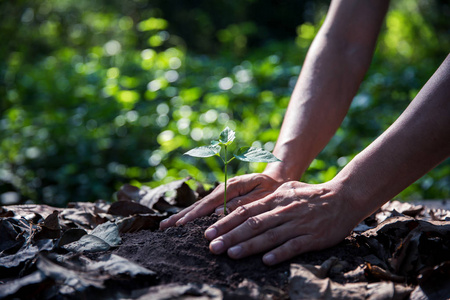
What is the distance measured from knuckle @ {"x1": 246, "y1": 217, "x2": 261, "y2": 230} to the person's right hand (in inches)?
10.7

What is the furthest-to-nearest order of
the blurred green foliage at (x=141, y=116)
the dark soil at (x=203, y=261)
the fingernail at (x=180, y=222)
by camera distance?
the blurred green foliage at (x=141, y=116), the fingernail at (x=180, y=222), the dark soil at (x=203, y=261)

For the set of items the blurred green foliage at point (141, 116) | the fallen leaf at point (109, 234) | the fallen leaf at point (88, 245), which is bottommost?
the blurred green foliage at point (141, 116)

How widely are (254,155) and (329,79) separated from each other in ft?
3.21

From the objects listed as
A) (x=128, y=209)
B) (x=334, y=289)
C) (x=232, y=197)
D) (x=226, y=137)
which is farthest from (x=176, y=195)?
(x=334, y=289)

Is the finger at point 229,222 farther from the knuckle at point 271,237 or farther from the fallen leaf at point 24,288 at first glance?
the fallen leaf at point 24,288

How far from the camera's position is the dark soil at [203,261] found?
1.39m

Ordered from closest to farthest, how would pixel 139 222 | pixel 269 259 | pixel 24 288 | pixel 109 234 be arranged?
pixel 24 288 < pixel 269 259 < pixel 109 234 < pixel 139 222

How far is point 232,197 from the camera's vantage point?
191 centimetres

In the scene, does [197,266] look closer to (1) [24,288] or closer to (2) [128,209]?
(1) [24,288]

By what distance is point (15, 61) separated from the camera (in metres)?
6.55

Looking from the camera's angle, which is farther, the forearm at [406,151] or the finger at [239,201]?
the finger at [239,201]

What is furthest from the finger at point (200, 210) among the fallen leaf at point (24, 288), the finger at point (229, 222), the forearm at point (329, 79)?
the fallen leaf at point (24, 288)

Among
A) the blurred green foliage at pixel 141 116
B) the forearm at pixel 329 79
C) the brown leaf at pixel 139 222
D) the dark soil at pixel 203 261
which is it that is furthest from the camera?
the blurred green foliage at pixel 141 116

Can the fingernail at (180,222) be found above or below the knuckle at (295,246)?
below
